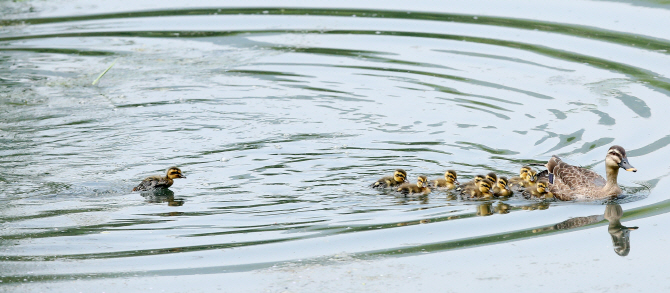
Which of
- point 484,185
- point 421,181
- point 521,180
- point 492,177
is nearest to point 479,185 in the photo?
point 484,185

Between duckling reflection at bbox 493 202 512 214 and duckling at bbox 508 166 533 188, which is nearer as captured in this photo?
duckling reflection at bbox 493 202 512 214

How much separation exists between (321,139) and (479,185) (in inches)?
91.8

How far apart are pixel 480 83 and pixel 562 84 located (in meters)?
1.06

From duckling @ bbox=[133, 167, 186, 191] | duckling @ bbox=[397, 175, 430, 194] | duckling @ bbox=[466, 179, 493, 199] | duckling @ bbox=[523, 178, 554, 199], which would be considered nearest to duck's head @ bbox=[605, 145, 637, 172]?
duckling @ bbox=[523, 178, 554, 199]

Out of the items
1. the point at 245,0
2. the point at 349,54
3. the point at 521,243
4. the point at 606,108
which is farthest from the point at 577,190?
the point at 245,0

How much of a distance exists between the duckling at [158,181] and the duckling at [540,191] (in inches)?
130

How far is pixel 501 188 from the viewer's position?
789 cm

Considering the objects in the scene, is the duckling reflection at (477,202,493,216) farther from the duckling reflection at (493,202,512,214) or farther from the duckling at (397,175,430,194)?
the duckling at (397,175,430,194)

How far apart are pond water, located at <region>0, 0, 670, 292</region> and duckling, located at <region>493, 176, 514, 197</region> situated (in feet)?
0.39

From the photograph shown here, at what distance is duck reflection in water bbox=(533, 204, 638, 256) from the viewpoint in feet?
21.8

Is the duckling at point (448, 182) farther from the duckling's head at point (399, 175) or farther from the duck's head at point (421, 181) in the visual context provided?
the duckling's head at point (399, 175)

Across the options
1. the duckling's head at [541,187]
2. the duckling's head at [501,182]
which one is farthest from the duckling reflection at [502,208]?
the duckling's head at [541,187]

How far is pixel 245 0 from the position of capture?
1584 cm

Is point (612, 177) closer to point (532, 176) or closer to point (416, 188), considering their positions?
point (532, 176)
